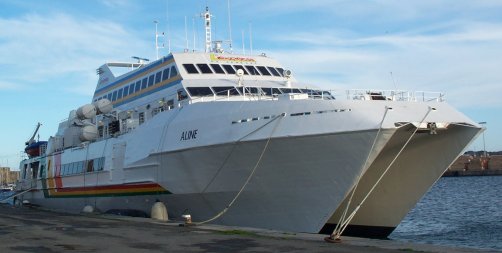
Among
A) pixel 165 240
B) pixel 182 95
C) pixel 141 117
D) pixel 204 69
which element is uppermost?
pixel 204 69

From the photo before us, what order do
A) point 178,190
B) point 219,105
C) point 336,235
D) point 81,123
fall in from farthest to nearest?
point 81,123, point 178,190, point 219,105, point 336,235

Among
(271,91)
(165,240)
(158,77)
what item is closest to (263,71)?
(271,91)

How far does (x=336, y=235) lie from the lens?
1218 cm

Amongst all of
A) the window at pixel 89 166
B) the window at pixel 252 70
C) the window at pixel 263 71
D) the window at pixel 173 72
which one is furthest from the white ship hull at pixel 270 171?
the window at pixel 89 166

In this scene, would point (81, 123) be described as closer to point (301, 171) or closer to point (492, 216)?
point (301, 171)

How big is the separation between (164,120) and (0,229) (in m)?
5.96

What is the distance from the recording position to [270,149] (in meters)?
14.9

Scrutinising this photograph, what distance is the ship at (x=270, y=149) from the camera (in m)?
14.4

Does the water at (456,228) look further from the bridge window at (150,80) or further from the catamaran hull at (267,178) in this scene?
the bridge window at (150,80)

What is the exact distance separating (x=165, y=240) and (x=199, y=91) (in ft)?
25.6

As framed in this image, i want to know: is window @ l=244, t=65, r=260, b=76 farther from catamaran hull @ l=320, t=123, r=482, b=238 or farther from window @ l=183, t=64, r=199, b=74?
catamaran hull @ l=320, t=123, r=482, b=238

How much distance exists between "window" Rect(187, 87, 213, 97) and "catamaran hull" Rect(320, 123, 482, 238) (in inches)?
249

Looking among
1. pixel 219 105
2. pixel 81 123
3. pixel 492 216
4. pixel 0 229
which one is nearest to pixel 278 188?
pixel 219 105

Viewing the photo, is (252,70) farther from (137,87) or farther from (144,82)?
(137,87)
